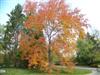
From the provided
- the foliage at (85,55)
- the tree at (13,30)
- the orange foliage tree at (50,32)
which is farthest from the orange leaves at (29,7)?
the foliage at (85,55)

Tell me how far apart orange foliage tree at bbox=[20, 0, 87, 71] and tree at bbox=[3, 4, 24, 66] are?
0.14 m

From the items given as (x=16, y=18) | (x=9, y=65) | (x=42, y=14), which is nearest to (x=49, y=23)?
(x=42, y=14)

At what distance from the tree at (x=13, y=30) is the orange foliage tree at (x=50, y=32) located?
0.14m

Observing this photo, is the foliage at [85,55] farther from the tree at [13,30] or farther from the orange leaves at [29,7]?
the tree at [13,30]

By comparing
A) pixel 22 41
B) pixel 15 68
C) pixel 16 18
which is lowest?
pixel 15 68

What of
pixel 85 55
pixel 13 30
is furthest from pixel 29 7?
pixel 85 55

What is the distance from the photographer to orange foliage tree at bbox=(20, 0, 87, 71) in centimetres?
707

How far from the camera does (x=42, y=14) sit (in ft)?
23.4

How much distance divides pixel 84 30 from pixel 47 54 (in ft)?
2.97

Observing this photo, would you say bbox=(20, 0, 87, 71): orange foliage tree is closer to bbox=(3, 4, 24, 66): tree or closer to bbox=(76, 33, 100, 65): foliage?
bbox=(3, 4, 24, 66): tree

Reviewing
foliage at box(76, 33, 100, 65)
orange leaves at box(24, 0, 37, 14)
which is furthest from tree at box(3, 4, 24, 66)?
foliage at box(76, 33, 100, 65)

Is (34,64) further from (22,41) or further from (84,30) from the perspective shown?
(84,30)

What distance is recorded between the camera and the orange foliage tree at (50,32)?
7074 mm

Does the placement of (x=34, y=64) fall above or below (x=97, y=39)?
below
